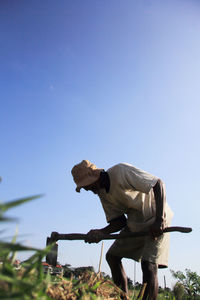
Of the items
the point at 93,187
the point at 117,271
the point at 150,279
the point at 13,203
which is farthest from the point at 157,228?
the point at 13,203

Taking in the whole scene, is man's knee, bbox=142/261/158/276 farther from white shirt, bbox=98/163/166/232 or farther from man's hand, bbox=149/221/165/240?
white shirt, bbox=98/163/166/232

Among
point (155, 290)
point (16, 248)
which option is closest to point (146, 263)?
point (155, 290)

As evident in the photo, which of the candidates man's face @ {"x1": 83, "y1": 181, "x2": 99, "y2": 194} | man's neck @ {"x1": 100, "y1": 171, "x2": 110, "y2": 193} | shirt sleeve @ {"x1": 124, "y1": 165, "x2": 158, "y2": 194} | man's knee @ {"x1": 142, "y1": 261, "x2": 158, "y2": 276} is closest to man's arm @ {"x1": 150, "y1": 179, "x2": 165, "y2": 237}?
shirt sleeve @ {"x1": 124, "y1": 165, "x2": 158, "y2": 194}

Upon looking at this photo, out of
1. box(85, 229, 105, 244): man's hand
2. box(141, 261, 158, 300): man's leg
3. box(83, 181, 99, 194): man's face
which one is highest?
box(83, 181, 99, 194): man's face

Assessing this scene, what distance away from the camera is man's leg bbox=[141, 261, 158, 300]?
276 centimetres

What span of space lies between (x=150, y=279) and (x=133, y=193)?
40.5 inches

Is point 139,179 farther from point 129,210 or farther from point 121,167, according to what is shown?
point 129,210

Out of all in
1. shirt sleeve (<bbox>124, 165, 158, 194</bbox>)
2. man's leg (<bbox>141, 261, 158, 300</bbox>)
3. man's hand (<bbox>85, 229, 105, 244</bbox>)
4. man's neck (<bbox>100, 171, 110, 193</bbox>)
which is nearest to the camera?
man's leg (<bbox>141, 261, 158, 300</bbox>)

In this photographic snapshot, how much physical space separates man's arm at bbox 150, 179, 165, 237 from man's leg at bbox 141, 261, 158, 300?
13.6 inches

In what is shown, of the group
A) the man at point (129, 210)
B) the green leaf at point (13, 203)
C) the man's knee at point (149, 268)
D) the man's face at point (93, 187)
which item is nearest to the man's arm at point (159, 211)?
the man at point (129, 210)

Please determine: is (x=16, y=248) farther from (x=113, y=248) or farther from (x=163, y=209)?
(x=113, y=248)

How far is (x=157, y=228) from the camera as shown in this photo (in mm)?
3100

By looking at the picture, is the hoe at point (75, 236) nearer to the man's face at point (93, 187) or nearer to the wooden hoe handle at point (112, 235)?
the wooden hoe handle at point (112, 235)

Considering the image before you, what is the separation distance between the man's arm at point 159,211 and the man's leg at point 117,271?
70 centimetres
